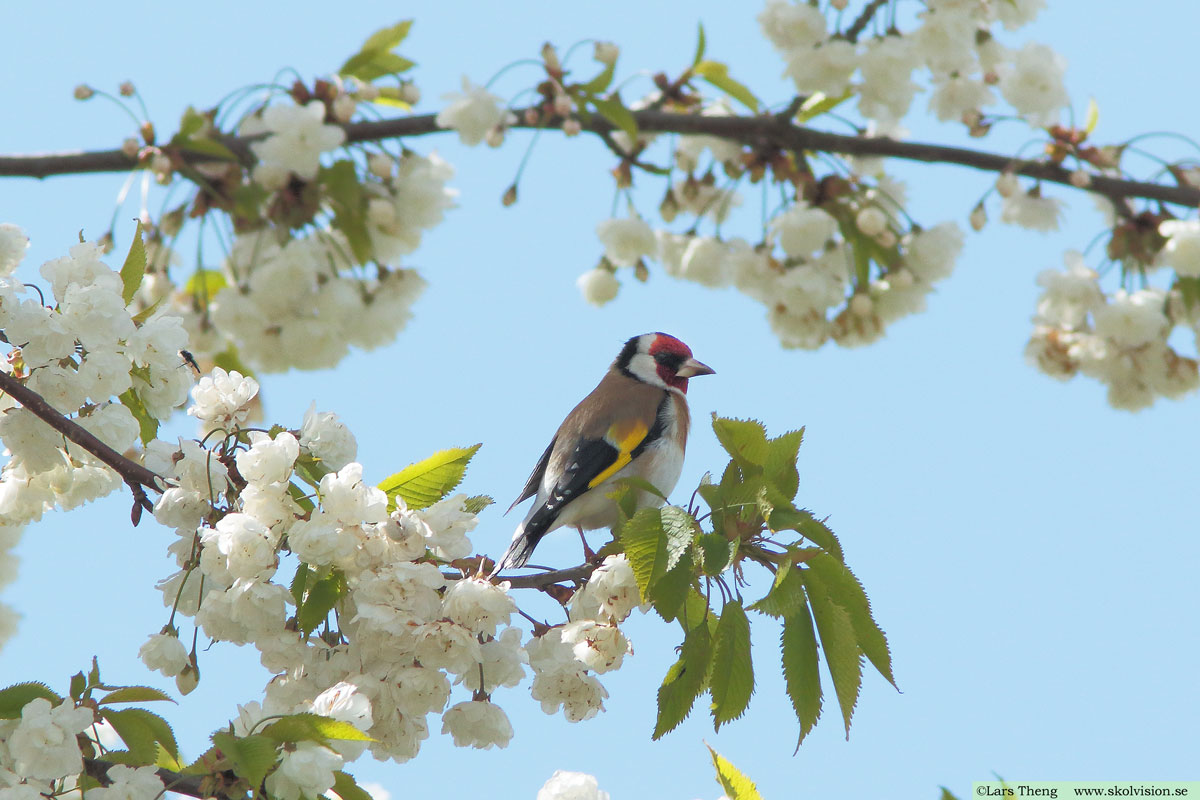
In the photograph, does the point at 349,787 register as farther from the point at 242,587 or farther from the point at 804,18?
the point at 804,18

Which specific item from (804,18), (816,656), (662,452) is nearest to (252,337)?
(662,452)

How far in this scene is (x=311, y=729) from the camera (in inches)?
68.7

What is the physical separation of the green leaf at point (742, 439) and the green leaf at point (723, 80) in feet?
9.54

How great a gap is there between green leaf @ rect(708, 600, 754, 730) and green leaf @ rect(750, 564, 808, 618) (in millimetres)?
50

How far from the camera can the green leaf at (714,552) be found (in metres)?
1.96

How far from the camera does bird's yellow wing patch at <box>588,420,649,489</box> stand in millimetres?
4000

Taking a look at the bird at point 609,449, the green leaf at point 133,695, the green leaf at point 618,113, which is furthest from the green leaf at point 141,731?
the green leaf at point 618,113

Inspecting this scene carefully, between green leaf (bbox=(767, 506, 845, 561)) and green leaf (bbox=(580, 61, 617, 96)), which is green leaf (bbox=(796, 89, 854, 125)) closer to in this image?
green leaf (bbox=(580, 61, 617, 96))

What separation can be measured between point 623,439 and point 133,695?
7.65 feet

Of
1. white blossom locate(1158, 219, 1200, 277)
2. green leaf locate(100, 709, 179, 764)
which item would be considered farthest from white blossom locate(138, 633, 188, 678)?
white blossom locate(1158, 219, 1200, 277)

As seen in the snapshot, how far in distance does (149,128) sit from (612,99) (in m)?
→ 1.54

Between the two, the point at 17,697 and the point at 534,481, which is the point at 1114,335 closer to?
the point at 534,481

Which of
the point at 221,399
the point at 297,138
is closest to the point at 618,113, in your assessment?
the point at 297,138

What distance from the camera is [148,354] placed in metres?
2.20
